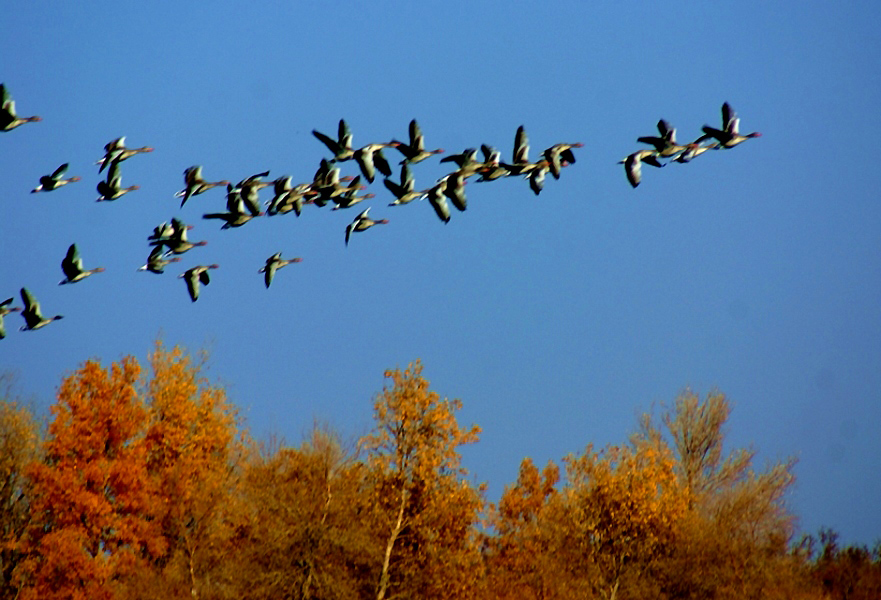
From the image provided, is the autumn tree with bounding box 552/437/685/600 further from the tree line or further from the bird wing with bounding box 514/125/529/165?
the bird wing with bounding box 514/125/529/165

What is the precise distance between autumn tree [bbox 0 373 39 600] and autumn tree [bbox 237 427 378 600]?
35.1 ft

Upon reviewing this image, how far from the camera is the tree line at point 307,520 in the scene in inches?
1714

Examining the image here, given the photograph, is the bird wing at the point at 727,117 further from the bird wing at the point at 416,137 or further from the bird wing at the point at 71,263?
the bird wing at the point at 71,263

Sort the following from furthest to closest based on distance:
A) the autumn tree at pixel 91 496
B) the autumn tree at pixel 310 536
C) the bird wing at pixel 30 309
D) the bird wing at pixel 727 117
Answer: the autumn tree at pixel 91 496 → the autumn tree at pixel 310 536 → the bird wing at pixel 30 309 → the bird wing at pixel 727 117

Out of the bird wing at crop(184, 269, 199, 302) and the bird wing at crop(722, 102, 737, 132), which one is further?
the bird wing at crop(184, 269, 199, 302)

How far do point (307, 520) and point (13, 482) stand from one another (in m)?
16.5

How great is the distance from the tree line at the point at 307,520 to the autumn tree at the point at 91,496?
3.0 inches

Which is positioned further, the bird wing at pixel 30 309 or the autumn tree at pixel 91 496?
the autumn tree at pixel 91 496

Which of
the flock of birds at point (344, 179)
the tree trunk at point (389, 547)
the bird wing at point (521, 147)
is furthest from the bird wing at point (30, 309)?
the tree trunk at point (389, 547)

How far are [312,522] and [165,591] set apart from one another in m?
5.25

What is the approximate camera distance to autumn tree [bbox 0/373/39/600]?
169 feet

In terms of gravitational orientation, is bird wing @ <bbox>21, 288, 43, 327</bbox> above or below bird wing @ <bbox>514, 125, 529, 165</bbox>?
below

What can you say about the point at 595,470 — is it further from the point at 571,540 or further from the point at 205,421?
the point at 205,421

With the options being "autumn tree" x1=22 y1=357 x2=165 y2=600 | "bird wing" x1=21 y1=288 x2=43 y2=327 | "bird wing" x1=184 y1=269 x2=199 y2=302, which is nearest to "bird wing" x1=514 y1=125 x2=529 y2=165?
"bird wing" x1=184 y1=269 x2=199 y2=302
